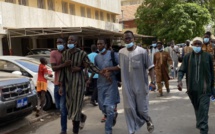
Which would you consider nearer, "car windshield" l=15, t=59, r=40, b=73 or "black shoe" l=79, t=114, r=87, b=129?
"black shoe" l=79, t=114, r=87, b=129

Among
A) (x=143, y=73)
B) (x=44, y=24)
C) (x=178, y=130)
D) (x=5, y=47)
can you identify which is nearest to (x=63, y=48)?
(x=143, y=73)

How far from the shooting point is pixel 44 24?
20.2 metres

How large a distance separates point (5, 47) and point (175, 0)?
Answer: 20560mm

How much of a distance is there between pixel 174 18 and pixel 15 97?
28.2m

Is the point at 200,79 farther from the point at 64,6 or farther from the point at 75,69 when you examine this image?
the point at 64,6

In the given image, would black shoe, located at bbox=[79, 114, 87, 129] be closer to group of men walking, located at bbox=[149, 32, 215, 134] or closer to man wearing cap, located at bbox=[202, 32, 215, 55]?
group of men walking, located at bbox=[149, 32, 215, 134]

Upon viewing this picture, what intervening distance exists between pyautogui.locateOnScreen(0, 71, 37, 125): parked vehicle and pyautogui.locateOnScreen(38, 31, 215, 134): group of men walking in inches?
38.1

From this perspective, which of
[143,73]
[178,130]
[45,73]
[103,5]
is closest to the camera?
[143,73]

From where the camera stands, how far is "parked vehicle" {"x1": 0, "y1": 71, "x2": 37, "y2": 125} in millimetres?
5777

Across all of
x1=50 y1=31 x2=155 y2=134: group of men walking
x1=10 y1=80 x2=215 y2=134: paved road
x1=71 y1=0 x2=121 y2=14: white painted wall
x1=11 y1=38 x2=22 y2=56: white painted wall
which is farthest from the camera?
x1=71 y1=0 x2=121 y2=14: white painted wall

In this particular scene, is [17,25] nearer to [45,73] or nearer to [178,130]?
[45,73]

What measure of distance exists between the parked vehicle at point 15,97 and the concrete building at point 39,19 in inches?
359

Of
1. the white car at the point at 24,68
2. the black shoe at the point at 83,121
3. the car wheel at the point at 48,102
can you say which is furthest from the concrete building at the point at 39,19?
the black shoe at the point at 83,121

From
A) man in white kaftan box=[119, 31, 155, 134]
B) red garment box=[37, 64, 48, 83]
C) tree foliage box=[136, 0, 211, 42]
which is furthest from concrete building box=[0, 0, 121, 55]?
man in white kaftan box=[119, 31, 155, 134]
